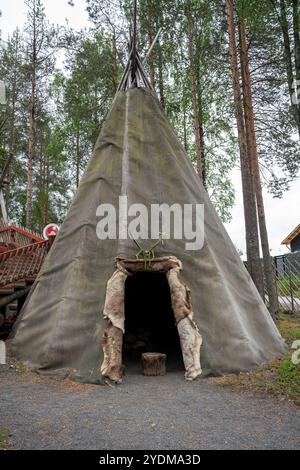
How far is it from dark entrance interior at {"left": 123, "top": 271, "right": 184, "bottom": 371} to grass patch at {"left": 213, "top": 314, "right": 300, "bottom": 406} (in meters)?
3.09

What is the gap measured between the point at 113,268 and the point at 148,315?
11.2 ft

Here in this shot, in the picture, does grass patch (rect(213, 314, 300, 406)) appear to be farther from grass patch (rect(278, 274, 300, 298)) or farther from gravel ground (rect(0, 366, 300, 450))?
grass patch (rect(278, 274, 300, 298))

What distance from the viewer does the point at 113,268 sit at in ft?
22.1

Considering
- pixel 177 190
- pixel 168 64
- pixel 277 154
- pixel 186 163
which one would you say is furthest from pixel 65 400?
pixel 168 64

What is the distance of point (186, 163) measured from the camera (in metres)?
8.49

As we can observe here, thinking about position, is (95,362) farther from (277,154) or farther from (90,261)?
(277,154)

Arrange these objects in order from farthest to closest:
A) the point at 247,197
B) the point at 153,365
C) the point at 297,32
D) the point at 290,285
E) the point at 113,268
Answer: the point at 290,285 < the point at 247,197 < the point at 297,32 < the point at 113,268 < the point at 153,365

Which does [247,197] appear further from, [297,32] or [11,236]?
[11,236]

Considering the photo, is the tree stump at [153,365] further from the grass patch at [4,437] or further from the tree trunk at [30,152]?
the tree trunk at [30,152]

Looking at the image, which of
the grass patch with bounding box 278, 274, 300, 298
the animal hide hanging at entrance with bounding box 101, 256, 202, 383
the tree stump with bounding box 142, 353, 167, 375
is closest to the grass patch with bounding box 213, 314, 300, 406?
the animal hide hanging at entrance with bounding box 101, 256, 202, 383

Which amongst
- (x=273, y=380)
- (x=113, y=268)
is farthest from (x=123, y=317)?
(x=273, y=380)

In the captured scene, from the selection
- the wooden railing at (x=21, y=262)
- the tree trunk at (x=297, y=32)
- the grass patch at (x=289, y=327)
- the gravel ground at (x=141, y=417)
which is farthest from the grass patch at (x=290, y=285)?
the gravel ground at (x=141, y=417)

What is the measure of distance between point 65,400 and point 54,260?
119 inches

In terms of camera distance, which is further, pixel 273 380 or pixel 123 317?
pixel 123 317
